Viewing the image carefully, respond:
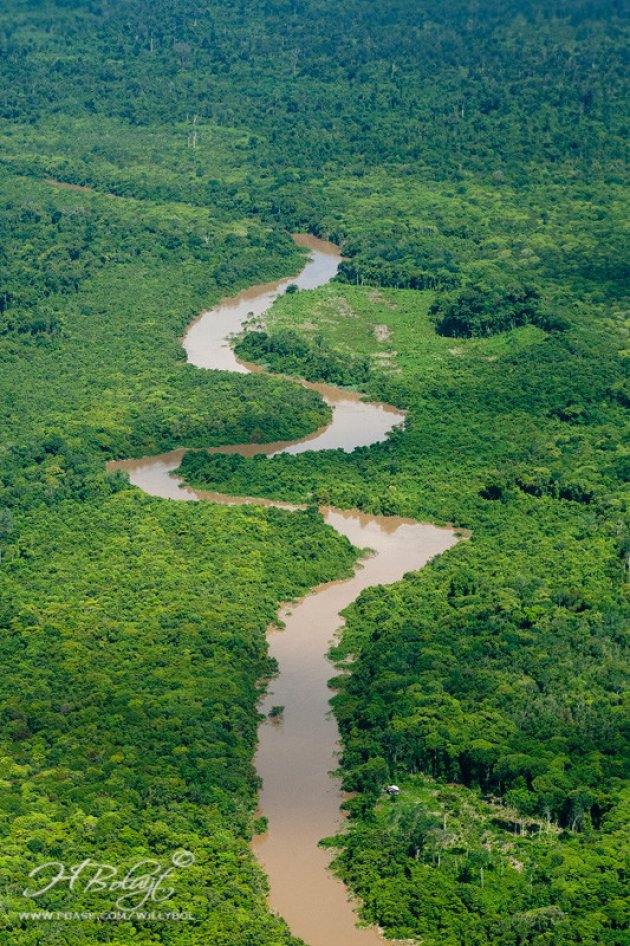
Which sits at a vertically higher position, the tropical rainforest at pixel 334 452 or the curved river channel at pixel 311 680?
the tropical rainforest at pixel 334 452

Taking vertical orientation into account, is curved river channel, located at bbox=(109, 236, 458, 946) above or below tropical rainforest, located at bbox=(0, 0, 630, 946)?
below

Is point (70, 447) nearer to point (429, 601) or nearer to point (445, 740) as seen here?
point (429, 601)

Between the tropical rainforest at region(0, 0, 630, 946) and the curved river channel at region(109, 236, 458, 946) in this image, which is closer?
the curved river channel at region(109, 236, 458, 946)

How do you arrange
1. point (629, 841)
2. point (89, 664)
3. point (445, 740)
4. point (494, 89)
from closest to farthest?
point (629, 841), point (445, 740), point (89, 664), point (494, 89)

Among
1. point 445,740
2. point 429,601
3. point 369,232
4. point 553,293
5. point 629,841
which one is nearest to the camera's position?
point 629,841

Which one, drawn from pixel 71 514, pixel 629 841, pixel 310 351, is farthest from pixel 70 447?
pixel 629 841
